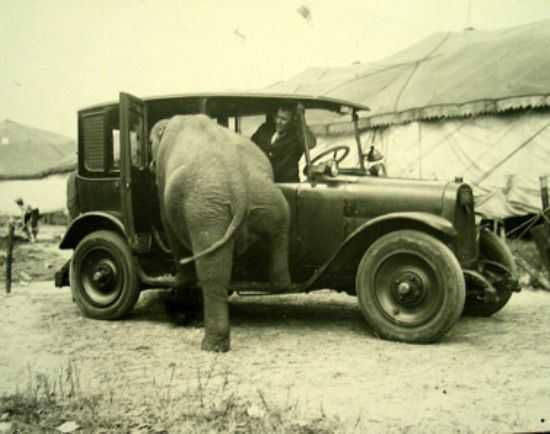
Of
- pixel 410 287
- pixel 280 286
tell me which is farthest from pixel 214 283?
pixel 410 287

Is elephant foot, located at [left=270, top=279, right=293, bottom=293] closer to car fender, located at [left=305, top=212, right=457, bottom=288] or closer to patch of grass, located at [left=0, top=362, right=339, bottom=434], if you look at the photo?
car fender, located at [left=305, top=212, right=457, bottom=288]

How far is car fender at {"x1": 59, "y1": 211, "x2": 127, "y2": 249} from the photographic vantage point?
20.0 feet

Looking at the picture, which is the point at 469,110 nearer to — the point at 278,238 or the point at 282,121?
the point at 282,121

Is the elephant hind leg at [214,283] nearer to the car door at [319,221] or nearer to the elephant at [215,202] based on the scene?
the elephant at [215,202]

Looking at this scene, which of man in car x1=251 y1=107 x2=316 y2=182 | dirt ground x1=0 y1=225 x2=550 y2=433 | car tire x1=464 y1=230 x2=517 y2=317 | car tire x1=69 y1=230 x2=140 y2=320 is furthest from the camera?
car tire x1=464 y1=230 x2=517 y2=317

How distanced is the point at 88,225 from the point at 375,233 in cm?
267

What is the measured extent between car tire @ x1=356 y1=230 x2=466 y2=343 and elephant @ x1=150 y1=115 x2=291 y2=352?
75 cm

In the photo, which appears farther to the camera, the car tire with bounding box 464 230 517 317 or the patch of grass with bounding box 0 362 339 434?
the car tire with bounding box 464 230 517 317

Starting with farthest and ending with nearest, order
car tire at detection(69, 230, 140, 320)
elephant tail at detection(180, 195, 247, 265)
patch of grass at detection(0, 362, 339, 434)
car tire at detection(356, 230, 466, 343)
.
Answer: car tire at detection(69, 230, 140, 320) < car tire at detection(356, 230, 466, 343) < elephant tail at detection(180, 195, 247, 265) < patch of grass at detection(0, 362, 339, 434)

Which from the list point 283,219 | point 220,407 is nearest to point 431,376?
point 220,407

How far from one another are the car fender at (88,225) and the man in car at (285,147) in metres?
1.48

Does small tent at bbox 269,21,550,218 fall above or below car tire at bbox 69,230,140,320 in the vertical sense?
above

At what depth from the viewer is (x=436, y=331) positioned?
4922 millimetres

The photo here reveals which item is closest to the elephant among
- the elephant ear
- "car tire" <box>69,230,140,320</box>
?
the elephant ear
